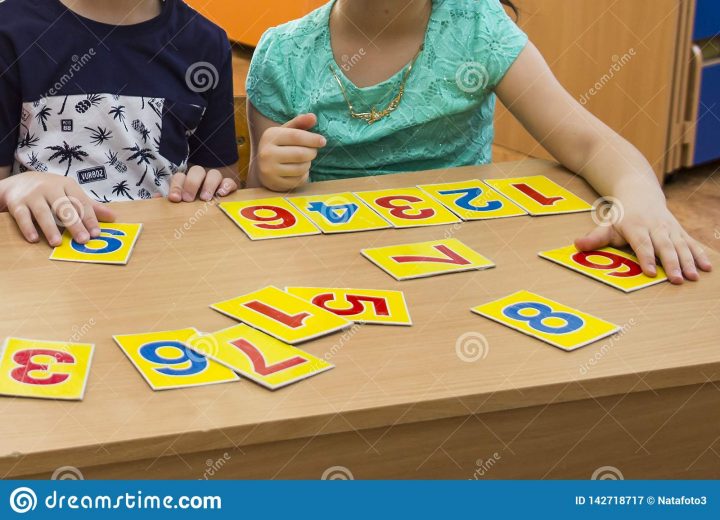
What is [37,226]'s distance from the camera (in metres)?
1.10

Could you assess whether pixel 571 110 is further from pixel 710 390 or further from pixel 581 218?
pixel 710 390

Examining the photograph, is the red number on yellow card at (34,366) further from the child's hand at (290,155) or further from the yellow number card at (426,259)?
the child's hand at (290,155)

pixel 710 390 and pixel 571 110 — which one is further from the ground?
pixel 571 110

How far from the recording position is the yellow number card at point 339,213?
1119 mm

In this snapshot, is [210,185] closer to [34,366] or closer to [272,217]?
[272,217]

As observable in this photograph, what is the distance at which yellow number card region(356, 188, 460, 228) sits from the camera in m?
1.15

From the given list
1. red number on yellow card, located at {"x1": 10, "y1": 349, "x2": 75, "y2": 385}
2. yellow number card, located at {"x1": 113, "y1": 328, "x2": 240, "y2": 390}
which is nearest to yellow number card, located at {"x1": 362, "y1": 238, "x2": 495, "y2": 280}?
yellow number card, located at {"x1": 113, "y1": 328, "x2": 240, "y2": 390}

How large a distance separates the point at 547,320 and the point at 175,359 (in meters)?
0.34

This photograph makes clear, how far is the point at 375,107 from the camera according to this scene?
148cm

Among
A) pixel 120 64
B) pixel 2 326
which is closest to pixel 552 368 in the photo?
pixel 2 326

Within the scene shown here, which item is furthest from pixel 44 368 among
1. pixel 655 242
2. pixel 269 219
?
pixel 655 242

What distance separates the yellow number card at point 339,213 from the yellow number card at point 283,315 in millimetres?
202

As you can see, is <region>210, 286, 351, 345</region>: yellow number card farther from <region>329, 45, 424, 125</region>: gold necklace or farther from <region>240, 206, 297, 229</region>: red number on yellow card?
<region>329, 45, 424, 125</region>: gold necklace

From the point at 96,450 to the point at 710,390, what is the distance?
538 millimetres
